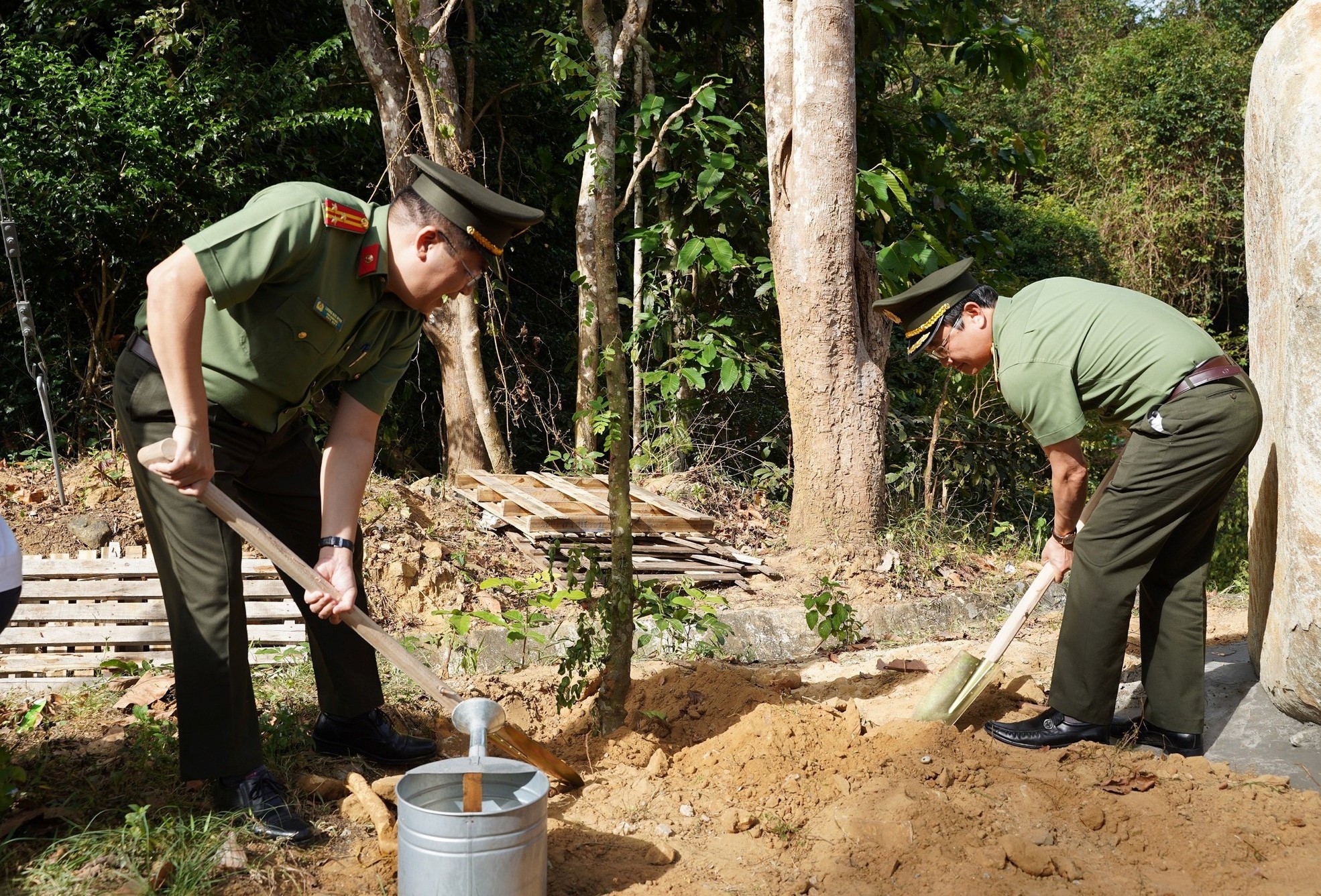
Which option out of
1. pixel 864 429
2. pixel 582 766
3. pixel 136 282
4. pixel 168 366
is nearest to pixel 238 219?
pixel 168 366

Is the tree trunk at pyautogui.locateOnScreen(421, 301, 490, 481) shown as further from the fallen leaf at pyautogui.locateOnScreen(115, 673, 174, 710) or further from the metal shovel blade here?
the metal shovel blade

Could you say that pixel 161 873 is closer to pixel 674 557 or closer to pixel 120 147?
pixel 674 557

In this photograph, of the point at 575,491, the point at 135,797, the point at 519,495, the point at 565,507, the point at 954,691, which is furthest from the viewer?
the point at 575,491

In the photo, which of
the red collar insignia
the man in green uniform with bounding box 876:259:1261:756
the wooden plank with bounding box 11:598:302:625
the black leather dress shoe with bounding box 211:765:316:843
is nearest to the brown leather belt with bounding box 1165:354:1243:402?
the man in green uniform with bounding box 876:259:1261:756

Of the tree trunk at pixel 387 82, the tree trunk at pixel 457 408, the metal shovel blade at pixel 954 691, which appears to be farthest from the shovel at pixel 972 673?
the tree trunk at pixel 387 82

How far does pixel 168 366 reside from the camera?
2436 mm

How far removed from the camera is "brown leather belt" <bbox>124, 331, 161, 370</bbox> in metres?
2.69

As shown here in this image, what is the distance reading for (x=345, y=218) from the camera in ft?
8.74

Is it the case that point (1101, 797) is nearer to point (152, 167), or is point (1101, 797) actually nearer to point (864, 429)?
point (864, 429)

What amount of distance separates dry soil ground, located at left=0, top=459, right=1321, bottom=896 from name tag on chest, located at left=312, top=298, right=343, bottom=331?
4.34 ft

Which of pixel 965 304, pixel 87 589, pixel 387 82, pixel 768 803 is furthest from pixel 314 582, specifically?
pixel 387 82

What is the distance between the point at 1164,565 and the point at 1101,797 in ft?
2.93

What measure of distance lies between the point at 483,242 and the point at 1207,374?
7.51 ft

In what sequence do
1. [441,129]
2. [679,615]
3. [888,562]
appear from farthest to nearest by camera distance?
1. [441,129]
2. [888,562]
3. [679,615]
